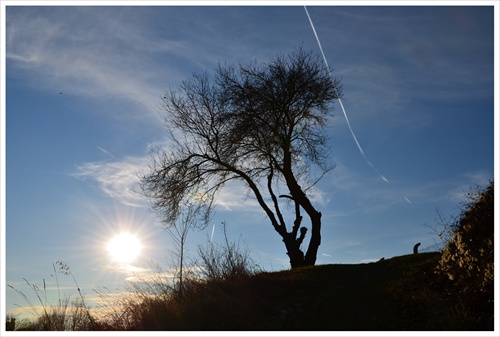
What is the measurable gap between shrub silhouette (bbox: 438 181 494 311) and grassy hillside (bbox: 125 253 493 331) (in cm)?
39

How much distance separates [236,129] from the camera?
23.3m

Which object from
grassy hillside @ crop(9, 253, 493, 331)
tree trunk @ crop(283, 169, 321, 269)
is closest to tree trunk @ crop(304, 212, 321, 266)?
tree trunk @ crop(283, 169, 321, 269)

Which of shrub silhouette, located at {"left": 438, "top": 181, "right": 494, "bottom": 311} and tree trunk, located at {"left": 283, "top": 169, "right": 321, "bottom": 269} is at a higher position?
tree trunk, located at {"left": 283, "top": 169, "right": 321, "bottom": 269}

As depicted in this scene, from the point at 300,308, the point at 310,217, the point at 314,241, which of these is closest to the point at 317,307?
the point at 300,308

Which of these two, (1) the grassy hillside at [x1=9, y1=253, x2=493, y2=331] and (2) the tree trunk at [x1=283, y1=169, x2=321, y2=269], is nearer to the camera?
(1) the grassy hillside at [x1=9, y1=253, x2=493, y2=331]

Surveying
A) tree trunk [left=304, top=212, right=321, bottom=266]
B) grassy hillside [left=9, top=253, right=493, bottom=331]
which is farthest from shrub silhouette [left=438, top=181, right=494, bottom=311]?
tree trunk [left=304, top=212, right=321, bottom=266]

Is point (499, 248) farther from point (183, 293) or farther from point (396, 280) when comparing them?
point (183, 293)

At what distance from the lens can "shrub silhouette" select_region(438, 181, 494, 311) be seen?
32.8ft

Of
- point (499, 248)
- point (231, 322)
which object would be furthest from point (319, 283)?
point (499, 248)

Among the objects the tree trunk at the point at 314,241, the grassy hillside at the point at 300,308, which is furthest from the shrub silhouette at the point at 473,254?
the tree trunk at the point at 314,241

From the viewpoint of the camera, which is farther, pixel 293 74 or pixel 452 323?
pixel 293 74

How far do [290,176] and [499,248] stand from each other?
548 inches

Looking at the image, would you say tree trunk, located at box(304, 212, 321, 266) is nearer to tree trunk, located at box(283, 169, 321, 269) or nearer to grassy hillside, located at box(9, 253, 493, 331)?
tree trunk, located at box(283, 169, 321, 269)

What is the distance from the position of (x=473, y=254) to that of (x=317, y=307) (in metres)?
3.47
